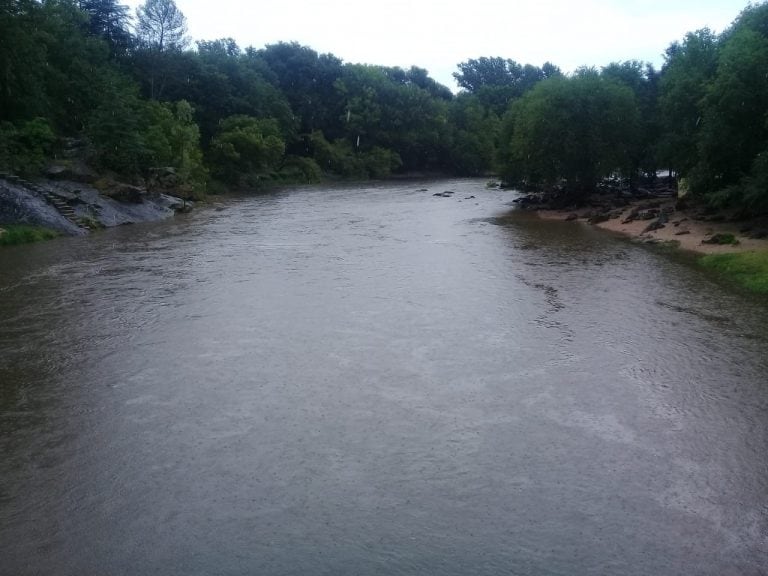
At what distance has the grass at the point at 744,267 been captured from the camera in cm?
2078

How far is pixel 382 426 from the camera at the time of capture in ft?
35.7

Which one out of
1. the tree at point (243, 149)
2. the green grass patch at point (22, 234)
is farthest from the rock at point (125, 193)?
the tree at point (243, 149)

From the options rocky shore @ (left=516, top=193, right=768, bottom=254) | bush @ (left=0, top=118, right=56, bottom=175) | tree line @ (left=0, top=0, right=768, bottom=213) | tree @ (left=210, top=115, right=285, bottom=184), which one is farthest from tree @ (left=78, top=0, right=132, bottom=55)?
rocky shore @ (left=516, top=193, right=768, bottom=254)

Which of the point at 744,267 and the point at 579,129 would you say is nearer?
the point at 744,267

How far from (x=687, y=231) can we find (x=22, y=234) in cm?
3233

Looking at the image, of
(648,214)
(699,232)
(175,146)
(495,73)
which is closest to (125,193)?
(175,146)

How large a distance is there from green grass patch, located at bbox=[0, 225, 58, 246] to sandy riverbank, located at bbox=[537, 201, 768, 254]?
29.8 metres

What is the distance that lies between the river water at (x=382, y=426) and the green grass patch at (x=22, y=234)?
884 cm

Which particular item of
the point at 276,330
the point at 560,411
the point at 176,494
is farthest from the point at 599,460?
the point at 276,330

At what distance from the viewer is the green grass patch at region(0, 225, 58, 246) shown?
2967cm

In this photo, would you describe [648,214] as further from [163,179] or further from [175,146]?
[175,146]

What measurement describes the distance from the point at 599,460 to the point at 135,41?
77.8 m

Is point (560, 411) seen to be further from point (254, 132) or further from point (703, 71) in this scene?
point (254, 132)

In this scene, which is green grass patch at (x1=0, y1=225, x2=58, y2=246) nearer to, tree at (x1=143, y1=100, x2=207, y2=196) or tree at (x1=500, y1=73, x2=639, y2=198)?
tree at (x1=143, y1=100, x2=207, y2=196)
